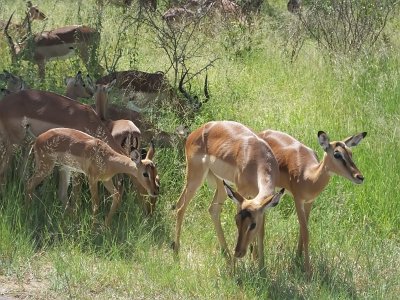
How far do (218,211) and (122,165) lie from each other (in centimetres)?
77

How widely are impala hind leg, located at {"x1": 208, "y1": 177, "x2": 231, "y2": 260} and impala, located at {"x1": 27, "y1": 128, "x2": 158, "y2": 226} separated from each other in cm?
45

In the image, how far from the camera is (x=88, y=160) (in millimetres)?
5953

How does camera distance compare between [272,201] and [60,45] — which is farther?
[60,45]

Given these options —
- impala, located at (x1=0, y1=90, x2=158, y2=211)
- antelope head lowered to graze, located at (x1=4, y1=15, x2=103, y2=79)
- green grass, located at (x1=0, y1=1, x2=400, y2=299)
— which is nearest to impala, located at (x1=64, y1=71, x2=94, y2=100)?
green grass, located at (x1=0, y1=1, x2=400, y2=299)

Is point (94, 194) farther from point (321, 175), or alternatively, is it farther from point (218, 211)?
point (321, 175)

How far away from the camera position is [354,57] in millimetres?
10086

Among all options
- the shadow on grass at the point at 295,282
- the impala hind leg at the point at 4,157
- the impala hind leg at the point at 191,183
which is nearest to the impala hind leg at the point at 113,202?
the impala hind leg at the point at 191,183

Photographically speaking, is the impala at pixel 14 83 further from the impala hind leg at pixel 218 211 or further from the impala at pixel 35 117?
the impala hind leg at pixel 218 211

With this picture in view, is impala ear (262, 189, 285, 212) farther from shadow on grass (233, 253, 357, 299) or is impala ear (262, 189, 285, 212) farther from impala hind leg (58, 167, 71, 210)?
impala hind leg (58, 167, 71, 210)

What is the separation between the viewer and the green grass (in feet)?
16.9

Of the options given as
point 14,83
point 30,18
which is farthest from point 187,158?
point 30,18

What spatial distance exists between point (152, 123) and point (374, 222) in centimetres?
223

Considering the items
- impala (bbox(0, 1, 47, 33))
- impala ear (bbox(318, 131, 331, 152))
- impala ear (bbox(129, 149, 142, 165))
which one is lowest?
impala ear (bbox(129, 149, 142, 165))

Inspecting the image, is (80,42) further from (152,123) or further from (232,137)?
(232,137)
